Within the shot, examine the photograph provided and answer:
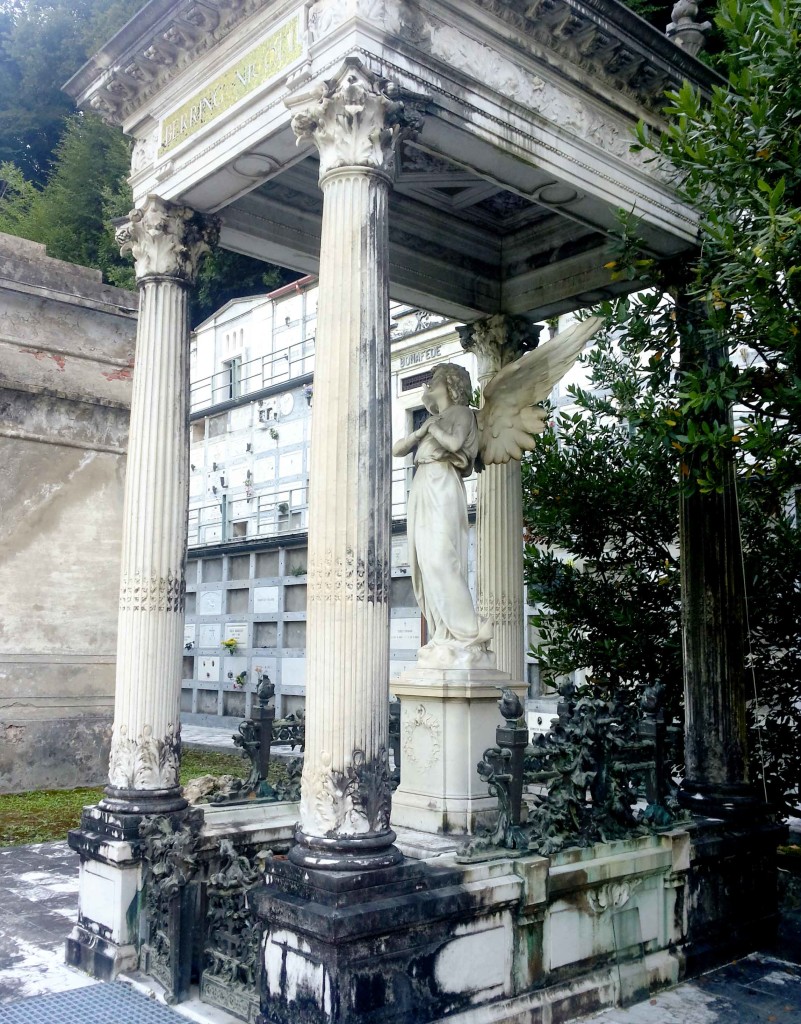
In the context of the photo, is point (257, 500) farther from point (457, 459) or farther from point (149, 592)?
point (149, 592)

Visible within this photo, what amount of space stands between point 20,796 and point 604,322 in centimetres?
1001

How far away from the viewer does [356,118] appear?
5766mm

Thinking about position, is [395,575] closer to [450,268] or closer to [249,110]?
[450,268]

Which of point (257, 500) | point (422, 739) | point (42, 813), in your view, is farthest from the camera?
point (257, 500)

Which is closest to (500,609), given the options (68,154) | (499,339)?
(499,339)

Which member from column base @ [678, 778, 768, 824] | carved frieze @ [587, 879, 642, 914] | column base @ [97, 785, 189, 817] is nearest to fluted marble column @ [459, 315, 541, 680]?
column base @ [678, 778, 768, 824]

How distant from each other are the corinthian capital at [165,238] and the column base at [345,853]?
4.54 metres

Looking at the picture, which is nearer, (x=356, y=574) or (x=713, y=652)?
(x=356, y=574)

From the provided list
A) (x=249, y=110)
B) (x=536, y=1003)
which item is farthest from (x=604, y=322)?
(x=536, y=1003)

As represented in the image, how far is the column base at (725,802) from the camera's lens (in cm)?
767

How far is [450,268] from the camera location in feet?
31.0

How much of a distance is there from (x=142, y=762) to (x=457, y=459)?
3316 millimetres

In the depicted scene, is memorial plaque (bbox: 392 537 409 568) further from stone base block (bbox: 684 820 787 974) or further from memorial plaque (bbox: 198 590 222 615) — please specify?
stone base block (bbox: 684 820 787 974)

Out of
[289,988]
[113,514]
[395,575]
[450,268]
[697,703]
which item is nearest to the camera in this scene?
[289,988]
